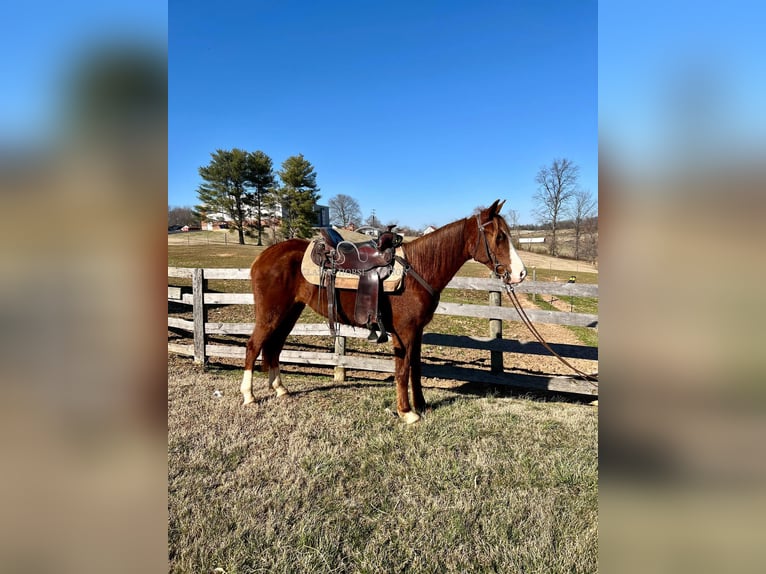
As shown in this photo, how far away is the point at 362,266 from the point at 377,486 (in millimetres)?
1998

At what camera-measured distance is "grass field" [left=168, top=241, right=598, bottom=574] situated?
1.95m

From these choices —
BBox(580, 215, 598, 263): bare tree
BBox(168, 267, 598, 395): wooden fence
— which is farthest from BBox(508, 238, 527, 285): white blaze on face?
BBox(580, 215, 598, 263): bare tree

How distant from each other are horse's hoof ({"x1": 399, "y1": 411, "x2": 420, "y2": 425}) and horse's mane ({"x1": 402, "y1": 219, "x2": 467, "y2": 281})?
134 cm

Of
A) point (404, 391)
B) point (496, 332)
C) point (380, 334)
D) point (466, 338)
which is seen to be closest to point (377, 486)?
point (404, 391)

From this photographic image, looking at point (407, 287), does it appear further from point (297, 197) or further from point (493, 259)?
point (297, 197)

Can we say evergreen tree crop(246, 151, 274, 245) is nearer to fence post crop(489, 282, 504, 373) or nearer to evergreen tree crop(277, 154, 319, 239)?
evergreen tree crop(277, 154, 319, 239)

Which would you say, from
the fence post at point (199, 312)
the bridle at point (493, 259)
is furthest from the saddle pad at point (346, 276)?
the fence post at point (199, 312)

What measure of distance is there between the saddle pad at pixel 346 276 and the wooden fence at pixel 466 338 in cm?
113
